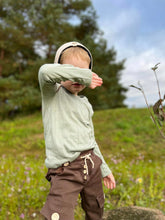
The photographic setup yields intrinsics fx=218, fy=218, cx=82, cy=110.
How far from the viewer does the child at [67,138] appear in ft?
4.79

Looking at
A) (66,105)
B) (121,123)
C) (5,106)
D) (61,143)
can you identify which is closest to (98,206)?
(61,143)

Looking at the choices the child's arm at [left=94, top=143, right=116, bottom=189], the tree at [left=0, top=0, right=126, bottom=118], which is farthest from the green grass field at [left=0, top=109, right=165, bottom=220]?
the tree at [left=0, top=0, right=126, bottom=118]

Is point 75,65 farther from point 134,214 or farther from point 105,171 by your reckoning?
point 134,214

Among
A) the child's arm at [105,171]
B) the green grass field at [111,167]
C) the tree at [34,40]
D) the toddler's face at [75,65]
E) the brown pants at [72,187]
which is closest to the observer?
the brown pants at [72,187]

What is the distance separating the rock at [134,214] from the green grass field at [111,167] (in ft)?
2.22

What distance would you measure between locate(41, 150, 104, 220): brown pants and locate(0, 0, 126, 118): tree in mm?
9743

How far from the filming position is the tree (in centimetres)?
1248

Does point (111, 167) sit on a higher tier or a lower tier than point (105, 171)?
lower

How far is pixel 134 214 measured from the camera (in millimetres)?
1991

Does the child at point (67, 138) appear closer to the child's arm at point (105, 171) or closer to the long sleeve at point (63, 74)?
the long sleeve at point (63, 74)

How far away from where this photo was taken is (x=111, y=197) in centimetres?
315

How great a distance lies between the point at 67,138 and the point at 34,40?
12820 millimetres

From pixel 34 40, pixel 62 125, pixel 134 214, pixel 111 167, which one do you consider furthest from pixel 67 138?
pixel 34 40

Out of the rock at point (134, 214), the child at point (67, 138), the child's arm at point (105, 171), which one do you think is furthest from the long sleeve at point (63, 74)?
the rock at point (134, 214)
